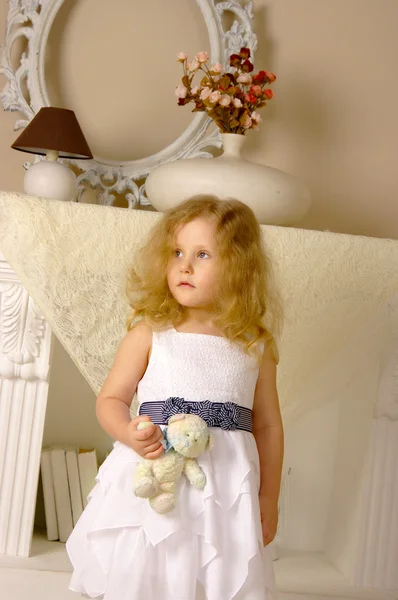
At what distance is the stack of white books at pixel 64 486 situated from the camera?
2.01 meters

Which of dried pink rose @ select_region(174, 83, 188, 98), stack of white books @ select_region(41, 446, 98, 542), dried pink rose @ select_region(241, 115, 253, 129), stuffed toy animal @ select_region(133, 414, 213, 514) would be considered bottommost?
stack of white books @ select_region(41, 446, 98, 542)

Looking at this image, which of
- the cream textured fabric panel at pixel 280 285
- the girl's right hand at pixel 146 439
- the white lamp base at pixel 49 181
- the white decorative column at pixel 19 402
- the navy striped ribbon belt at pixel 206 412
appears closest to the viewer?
the girl's right hand at pixel 146 439

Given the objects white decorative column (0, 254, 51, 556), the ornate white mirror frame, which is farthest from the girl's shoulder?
the ornate white mirror frame

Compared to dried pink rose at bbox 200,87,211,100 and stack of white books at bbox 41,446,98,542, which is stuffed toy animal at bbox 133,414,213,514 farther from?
dried pink rose at bbox 200,87,211,100

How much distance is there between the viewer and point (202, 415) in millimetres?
1247

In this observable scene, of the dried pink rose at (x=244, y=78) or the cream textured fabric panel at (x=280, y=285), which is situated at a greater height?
the dried pink rose at (x=244, y=78)

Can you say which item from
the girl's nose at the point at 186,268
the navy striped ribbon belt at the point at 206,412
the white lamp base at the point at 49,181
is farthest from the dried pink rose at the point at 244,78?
the navy striped ribbon belt at the point at 206,412

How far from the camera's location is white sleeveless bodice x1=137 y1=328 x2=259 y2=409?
1.28 metres

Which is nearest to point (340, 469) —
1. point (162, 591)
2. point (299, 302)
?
point (299, 302)

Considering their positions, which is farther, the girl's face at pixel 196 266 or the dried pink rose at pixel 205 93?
the dried pink rose at pixel 205 93

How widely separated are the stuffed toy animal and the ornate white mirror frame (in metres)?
1.15

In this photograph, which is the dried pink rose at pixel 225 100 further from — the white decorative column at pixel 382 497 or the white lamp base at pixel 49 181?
the white decorative column at pixel 382 497

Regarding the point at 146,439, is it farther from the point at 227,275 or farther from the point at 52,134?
the point at 52,134

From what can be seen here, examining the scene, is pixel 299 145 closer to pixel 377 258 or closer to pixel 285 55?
pixel 285 55
